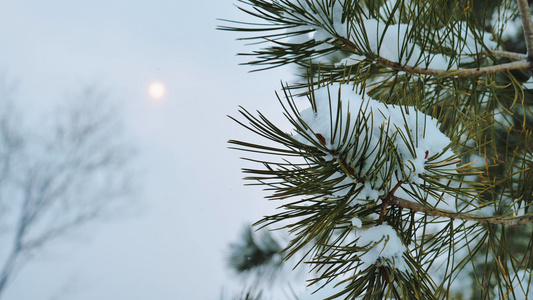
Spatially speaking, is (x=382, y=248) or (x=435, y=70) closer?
(x=382, y=248)

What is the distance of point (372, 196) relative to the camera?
0.89 feet

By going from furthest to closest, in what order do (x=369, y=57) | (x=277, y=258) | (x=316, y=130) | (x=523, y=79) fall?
(x=277, y=258), (x=523, y=79), (x=369, y=57), (x=316, y=130)

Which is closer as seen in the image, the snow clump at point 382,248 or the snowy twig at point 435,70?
the snow clump at point 382,248

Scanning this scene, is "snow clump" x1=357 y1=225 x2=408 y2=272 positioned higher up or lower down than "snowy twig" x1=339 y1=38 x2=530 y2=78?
lower down

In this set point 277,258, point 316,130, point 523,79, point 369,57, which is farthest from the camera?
point 277,258

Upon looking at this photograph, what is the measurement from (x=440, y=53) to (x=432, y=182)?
236 mm

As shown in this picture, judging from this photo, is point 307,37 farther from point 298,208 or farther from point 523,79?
point 523,79

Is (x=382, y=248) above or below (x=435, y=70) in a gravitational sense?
below

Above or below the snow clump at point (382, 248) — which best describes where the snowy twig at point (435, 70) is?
above

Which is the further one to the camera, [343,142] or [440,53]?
[440,53]

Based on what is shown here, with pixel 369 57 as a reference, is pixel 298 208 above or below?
below

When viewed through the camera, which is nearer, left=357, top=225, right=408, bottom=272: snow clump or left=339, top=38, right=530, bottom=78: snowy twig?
left=357, top=225, right=408, bottom=272: snow clump

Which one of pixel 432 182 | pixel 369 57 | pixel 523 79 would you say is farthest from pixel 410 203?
pixel 523 79

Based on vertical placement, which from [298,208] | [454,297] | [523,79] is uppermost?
[523,79]
